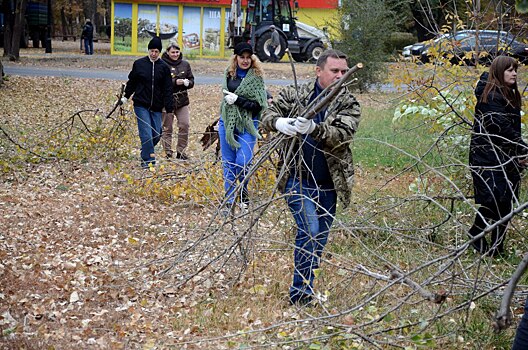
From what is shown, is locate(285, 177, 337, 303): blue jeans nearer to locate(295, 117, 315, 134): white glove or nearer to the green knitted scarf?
locate(295, 117, 315, 134): white glove

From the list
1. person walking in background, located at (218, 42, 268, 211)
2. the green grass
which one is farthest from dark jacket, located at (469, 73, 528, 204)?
the green grass

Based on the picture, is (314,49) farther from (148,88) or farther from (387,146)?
(387,146)

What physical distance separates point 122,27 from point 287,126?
1278 inches

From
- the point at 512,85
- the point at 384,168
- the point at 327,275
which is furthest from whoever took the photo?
the point at 384,168

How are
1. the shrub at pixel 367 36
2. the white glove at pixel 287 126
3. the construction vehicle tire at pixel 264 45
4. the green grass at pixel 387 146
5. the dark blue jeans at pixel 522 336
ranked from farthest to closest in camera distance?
the construction vehicle tire at pixel 264 45 < the shrub at pixel 367 36 < the green grass at pixel 387 146 < the white glove at pixel 287 126 < the dark blue jeans at pixel 522 336

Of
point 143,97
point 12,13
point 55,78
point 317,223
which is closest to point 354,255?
point 317,223

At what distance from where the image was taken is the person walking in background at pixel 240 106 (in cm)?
815

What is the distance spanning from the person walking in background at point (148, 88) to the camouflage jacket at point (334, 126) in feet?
16.5

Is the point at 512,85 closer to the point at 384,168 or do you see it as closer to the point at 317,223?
the point at 317,223

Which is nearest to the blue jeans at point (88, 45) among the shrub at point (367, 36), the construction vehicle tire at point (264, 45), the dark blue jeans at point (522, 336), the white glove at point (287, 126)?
the construction vehicle tire at point (264, 45)

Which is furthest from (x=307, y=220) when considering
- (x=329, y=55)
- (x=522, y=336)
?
(x=522, y=336)

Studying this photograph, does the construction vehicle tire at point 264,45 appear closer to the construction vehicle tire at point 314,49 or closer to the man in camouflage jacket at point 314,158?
the construction vehicle tire at point 314,49

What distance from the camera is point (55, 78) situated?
23.6 m

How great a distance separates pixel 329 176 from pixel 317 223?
1.06 feet
